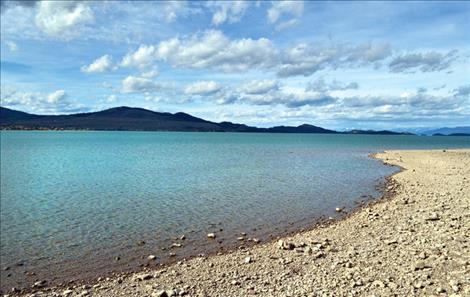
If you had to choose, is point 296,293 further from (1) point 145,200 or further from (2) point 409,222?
(1) point 145,200

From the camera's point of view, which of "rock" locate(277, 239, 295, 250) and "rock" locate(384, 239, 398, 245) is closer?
"rock" locate(384, 239, 398, 245)

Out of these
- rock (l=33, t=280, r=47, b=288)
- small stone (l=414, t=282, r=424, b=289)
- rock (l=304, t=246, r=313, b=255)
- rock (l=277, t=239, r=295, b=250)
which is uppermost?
small stone (l=414, t=282, r=424, b=289)

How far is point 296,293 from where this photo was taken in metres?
11.6

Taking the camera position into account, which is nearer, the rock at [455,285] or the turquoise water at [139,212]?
the rock at [455,285]

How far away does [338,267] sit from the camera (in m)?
13.5

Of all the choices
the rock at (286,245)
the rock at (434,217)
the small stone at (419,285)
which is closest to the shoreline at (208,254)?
the rock at (286,245)

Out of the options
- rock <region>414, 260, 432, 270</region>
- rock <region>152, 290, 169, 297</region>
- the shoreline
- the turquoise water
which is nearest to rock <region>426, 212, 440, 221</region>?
the shoreline

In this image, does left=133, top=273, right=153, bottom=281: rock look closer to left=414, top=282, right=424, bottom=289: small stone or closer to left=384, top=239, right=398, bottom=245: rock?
left=414, top=282, right=424, bottom=289: small stone

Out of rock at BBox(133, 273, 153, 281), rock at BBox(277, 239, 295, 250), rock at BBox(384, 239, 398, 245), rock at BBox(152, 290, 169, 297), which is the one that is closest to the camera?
rock at BBox(152, 290, 169, 297)

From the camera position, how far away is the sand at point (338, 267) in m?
11.7

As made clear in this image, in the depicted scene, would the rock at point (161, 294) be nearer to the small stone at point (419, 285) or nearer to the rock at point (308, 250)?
the rock at point (308, 250)

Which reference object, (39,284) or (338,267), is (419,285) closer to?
(338,267)

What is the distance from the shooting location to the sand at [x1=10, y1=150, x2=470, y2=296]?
11.7m

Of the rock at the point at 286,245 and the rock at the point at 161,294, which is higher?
the rock at the point at 286,245
